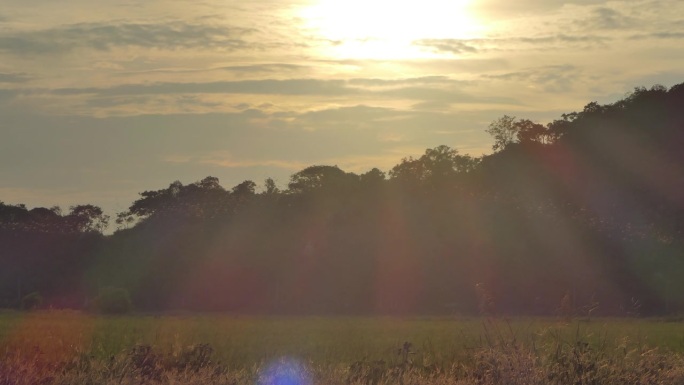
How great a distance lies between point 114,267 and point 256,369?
40632mm

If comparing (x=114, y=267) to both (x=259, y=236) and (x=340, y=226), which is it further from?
(x=340, y=226)

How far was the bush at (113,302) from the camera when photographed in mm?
39906

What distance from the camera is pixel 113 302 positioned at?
4022cm

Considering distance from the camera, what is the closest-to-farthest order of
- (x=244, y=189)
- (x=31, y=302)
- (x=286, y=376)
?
1. (x=286, y=376)
2. (x=31, y=302)
3. (x=244, y=189)

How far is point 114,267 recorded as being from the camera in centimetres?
5038

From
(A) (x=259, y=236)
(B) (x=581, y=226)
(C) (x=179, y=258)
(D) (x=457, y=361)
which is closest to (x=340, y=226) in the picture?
(A) (x=259, y=236)

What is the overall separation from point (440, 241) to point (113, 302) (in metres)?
16.1

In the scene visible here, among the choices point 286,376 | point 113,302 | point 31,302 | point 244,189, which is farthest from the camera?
point 244,189

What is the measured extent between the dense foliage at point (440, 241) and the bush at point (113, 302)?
508 centimetres

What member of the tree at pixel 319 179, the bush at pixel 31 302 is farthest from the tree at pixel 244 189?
the bush at pixel 31 302

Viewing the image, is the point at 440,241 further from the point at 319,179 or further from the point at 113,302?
the point at 319,179

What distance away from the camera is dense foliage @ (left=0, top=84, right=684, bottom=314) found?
34500mm

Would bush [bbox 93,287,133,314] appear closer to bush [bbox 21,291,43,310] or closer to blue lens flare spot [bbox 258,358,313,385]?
bush [bbox 21,291,43,310]

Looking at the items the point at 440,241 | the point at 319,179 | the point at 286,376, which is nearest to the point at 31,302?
the point at 440,241
